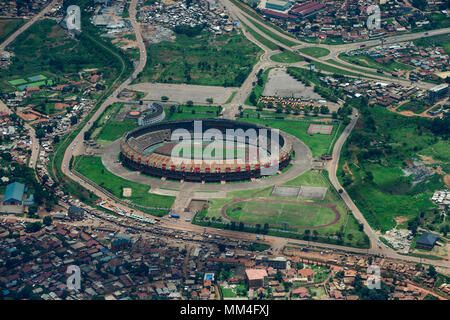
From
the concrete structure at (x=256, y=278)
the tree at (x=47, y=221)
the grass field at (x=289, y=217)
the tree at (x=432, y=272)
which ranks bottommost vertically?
the tree at (x=47, y=221)

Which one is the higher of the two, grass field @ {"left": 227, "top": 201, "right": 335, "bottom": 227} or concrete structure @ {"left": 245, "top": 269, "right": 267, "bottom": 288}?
concrete structure @ {"left": 245, "top": 269, "right": 267, "bottom": 288}

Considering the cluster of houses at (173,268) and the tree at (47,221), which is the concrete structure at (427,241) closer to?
the cluster of houses at (173,268)

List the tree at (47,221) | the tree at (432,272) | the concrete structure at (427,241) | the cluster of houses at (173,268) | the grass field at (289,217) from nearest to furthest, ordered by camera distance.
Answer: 1. the cluster of houses at (173,268)
2. the tree at (432,272)
3. the concrete structure at (427,241)
4. the tree at (47,221)
5. the grass field at (289,217)

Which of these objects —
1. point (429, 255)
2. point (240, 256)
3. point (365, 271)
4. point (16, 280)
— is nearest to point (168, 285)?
point (240, 256)

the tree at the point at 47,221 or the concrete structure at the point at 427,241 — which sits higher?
the concrete structure at the point at 427,241

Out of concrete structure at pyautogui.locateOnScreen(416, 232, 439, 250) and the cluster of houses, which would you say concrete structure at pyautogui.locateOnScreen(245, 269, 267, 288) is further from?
concrete structure at pyautogui.locateOnScreen(416, 232, 439, 250)

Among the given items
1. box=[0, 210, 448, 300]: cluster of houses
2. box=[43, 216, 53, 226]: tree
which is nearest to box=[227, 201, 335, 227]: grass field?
box=[0, 210, 448, 300]: cluster of houses

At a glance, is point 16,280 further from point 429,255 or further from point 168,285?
point 429,255

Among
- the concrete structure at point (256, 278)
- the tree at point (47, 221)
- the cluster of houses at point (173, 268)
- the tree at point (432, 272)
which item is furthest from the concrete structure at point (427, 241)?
the tree at point (47, 221)

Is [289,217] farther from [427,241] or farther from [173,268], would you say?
[173,268]

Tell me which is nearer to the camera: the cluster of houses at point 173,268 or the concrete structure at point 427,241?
the cluster of houses at point 173,268

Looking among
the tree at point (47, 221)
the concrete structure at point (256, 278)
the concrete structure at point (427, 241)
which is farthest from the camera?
the tree at point (47, 221)
